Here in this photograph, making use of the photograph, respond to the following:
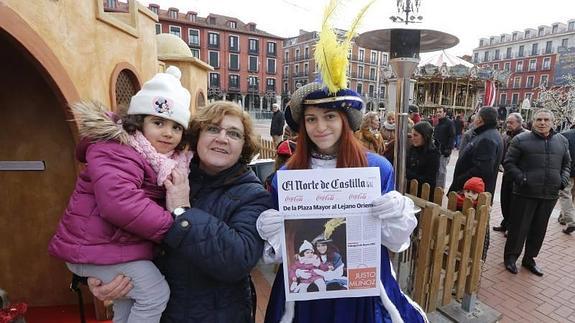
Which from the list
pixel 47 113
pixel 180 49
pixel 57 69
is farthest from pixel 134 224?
pixel 180 49

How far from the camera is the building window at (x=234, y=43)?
49.9 m

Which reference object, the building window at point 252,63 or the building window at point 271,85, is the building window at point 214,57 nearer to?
the building window at point 252,63

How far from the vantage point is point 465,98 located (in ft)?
81.8

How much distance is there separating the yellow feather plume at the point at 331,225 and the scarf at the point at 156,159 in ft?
2.36

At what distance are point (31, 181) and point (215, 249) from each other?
2624 millimetres

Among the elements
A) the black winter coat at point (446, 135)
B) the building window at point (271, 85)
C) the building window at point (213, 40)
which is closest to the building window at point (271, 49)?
the building window at point (271, 85)

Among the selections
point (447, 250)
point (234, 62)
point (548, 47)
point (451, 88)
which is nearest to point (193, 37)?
point (234, 62)

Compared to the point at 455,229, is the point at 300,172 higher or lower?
higher

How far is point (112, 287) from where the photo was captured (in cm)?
145

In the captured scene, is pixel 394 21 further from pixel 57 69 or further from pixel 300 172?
pixel 57 69

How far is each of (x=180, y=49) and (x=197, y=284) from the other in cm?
904

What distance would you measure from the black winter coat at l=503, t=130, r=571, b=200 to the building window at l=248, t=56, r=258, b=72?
2016 inches

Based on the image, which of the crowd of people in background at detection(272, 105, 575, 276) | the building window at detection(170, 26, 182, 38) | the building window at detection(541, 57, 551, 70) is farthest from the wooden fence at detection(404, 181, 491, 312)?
the building window at detection(541, 57, 551, 70)

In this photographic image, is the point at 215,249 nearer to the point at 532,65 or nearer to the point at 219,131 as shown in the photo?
the point at 219,131
